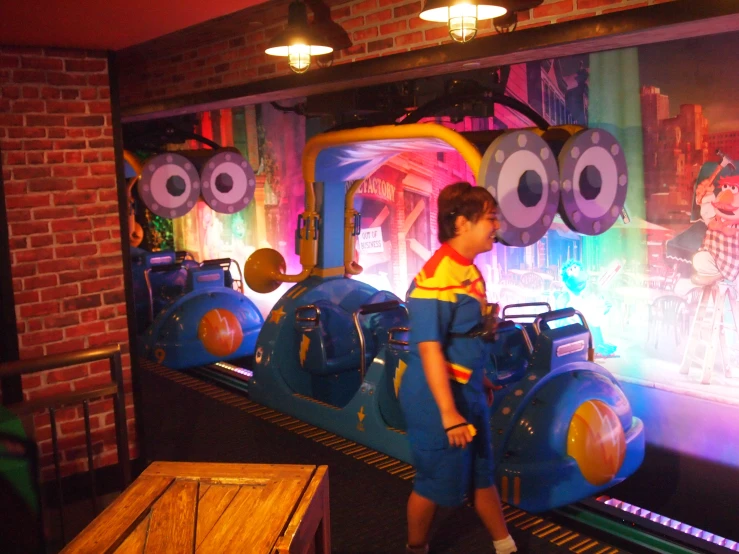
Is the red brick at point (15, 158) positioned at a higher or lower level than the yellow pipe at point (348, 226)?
higher

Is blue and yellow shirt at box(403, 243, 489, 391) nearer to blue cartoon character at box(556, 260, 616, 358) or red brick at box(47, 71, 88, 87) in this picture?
red brick at box(47, 71, 88, 87)

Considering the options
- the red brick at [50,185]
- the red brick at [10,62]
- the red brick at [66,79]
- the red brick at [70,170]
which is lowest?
the red brick at [50,185]

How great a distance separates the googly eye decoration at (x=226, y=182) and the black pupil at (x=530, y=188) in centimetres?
411

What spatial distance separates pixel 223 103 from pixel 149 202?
147 cm

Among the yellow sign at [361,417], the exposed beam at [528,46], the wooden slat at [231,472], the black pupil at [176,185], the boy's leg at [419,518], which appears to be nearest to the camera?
the wooden slat at [231,472]

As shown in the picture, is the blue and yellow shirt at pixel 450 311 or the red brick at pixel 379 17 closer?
the blue and yellow shirt at pixel 450 311

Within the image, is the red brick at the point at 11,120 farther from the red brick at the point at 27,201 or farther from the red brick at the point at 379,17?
Answer: the red brick at the point at 379,17

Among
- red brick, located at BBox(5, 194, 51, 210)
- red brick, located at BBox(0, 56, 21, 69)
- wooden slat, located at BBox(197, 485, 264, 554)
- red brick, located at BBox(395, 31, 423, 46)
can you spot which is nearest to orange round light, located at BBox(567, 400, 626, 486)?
wooden slat, located at BBox(197, 485, 264, 554)

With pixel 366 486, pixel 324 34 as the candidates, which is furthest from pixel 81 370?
pixel 324 34

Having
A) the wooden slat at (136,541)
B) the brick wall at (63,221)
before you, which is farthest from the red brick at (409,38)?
the wooden slat at (136,541)

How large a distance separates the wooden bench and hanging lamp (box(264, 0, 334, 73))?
233 centimetres

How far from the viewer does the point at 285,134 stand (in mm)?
8664

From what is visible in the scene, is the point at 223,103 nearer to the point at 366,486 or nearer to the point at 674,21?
the point at 366,486

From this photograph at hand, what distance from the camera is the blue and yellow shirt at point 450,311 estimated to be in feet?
8.32
